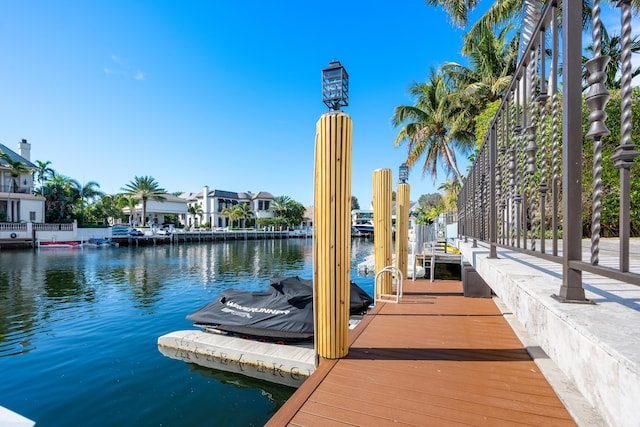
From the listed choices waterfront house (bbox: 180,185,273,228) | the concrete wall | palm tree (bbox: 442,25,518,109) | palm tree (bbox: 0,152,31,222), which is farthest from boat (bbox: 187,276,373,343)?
waterfront house (bbox: 180,185,273,228)

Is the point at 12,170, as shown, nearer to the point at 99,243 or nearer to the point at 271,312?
the point at 99,243

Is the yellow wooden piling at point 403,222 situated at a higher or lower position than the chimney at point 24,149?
lower

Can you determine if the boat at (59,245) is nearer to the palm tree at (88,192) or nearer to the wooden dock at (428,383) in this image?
the palm tree at (88,192)

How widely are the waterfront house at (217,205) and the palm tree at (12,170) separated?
30.3m

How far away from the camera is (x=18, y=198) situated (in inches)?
1516

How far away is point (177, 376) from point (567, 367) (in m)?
6.50

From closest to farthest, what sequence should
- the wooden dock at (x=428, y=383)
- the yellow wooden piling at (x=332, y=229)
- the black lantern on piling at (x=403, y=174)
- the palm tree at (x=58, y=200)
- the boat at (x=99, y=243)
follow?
1. the wooden dock at (x=428, y=383)
2. the yellow wooden piling at (x=332, y=229)
3. the black lantern on piling at (x=403, y=174)
4. the boat at (x=99, y=243)
5. the palm tree at (x=58, y=200)

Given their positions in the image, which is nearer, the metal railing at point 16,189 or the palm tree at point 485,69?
the palm tree at point 485,69

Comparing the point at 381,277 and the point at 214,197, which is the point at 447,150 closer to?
the point at 381,277

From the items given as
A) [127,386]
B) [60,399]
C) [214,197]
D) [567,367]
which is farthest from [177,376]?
[214,197]

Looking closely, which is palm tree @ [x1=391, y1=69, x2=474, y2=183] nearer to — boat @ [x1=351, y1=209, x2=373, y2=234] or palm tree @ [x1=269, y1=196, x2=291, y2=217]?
boat @ [x1=351, y1=209, x2=373, y2=234]

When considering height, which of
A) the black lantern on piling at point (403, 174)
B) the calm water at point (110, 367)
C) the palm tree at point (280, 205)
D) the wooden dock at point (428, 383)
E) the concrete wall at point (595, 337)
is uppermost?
the palm tree at point (280, 205)

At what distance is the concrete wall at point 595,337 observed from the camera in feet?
3.14

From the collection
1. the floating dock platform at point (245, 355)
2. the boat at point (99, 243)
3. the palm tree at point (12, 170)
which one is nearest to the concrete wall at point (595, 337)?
the floating dock platform at point (245, 355)
